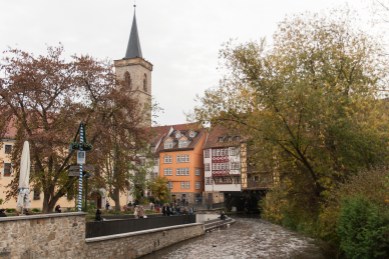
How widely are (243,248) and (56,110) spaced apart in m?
13.3

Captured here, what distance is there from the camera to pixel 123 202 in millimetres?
59812

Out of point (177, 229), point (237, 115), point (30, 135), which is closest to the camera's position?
point (237, 115)

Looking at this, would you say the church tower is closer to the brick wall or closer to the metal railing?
the metal railing

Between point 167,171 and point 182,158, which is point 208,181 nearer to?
point 182,158

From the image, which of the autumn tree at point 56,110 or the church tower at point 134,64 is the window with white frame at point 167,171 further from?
the autumn tree at point 56,110

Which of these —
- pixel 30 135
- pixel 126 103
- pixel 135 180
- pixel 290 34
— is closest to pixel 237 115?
pixel 290 34

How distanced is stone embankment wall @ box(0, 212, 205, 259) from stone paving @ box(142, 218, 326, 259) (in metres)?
2.47

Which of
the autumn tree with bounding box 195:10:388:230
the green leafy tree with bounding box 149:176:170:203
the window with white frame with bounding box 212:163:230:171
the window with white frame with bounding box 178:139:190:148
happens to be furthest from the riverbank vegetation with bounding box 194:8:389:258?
the window with white frame with bounding box 178:139:190:148

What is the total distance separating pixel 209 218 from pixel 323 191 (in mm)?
27557

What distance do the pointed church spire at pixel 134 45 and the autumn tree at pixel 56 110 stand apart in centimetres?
4740

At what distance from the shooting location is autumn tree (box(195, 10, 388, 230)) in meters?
15.6

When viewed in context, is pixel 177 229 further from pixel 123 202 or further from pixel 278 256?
pixel 123 202

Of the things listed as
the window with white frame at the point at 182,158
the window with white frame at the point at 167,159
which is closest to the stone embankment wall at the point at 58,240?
the window with white frame at the point at 182,158

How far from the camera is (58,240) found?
14.6 m
